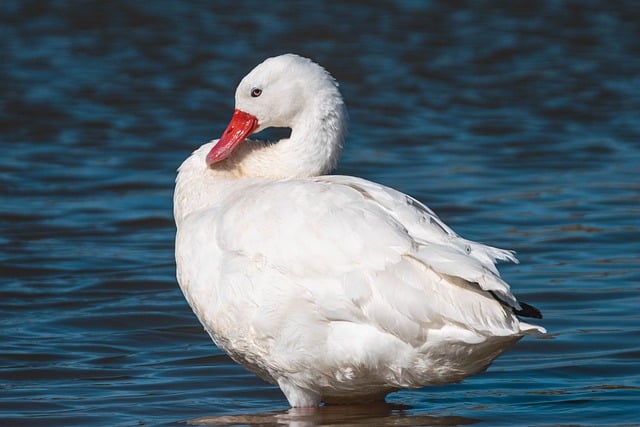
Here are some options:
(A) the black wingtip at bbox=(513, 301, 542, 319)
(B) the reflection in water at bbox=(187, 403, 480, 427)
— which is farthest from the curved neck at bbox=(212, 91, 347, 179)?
(A) the black wingtip at bbox=(513, 301, 542, 319)

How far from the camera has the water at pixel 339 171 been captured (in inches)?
279

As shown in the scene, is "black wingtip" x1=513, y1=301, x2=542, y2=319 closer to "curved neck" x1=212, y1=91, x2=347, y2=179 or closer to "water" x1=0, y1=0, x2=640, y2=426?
"water" x1=0, y1=0, x2=640, y2=426

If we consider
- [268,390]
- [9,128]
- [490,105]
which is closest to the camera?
[268,390]

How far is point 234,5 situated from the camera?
20516mm

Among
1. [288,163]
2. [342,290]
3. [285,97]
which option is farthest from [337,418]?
[285,97]

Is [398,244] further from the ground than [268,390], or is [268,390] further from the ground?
Answer: [398,244]

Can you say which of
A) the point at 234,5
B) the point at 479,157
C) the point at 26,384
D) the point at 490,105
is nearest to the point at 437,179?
the point at 479,157

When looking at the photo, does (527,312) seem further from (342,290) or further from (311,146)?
(311,146)

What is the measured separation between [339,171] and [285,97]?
5.48 metres

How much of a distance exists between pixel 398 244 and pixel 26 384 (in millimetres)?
2369

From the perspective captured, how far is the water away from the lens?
7.07m

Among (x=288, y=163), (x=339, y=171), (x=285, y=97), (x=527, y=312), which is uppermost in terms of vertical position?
(x=285, y=97)

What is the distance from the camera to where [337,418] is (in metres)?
6.52

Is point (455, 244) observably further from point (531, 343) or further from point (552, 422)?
point (531, 343)
